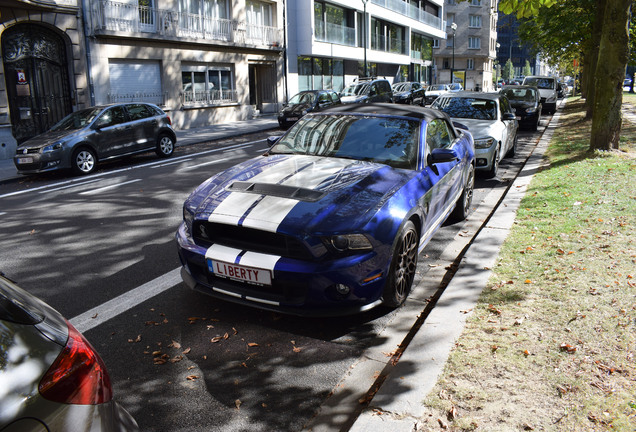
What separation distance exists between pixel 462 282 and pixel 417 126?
1736mm

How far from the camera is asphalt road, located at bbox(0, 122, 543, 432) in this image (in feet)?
10.7

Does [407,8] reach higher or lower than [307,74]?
higher

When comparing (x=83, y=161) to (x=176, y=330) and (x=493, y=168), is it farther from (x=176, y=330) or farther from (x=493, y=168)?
(x=176, y=330)

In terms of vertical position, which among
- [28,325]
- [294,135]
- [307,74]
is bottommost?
[28,325]

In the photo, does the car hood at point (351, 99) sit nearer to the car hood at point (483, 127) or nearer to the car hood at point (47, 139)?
the car hood at point (483, 127)

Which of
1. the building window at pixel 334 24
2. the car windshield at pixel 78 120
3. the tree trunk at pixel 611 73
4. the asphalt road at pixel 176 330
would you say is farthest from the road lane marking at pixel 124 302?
the building window at pixel 334 24

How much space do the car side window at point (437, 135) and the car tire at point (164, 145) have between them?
10496 mm

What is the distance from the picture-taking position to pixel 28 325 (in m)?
1.84

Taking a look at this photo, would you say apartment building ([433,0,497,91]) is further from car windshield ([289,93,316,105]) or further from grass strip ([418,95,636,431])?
grass strip ([418,95,636,431])

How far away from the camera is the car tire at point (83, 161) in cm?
1264

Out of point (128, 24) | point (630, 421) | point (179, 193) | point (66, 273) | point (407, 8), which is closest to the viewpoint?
point (630, 421)

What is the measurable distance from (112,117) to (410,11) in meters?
45.1

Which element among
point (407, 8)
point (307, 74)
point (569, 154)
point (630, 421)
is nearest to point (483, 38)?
point (407, 8)

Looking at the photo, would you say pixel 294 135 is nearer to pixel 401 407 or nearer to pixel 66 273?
pixel 66 273
